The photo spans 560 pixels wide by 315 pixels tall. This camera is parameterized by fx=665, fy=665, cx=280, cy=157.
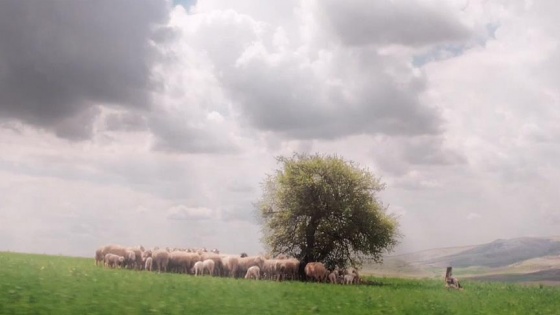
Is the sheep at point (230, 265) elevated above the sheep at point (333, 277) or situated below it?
above

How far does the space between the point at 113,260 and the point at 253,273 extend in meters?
9.75

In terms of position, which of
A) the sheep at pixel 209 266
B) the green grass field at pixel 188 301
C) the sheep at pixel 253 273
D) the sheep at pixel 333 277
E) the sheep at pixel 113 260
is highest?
the sheep at pixel 113 260

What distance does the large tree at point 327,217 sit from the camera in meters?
52.5

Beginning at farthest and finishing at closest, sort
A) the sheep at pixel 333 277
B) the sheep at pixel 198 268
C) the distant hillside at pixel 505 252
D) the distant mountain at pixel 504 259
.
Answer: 1. the distant hillside at pixel 505 252
2. the distant mountain at pixel 504 259
3. the sheep at pixel 333 277
4. the sheep at pixel 198 268

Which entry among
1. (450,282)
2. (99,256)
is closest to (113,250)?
(99,256)

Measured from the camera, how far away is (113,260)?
45.5 meters

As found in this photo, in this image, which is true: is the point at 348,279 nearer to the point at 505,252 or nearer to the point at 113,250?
the point at 113,250

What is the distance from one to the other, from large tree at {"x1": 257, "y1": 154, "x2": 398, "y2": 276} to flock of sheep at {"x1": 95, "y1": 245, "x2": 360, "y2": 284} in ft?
17.1

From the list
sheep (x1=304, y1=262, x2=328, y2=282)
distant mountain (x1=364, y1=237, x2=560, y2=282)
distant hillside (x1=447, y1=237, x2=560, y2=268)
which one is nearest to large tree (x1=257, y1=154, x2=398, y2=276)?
sheep (x1=304, y1=262, x2=328, y2=282)

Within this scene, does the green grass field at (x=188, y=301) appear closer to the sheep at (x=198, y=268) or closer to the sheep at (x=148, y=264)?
the sheep at (x=198, y=268)

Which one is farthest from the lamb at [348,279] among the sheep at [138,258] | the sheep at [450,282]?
the sheep at [138,258]

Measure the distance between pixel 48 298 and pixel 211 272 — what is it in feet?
86.4

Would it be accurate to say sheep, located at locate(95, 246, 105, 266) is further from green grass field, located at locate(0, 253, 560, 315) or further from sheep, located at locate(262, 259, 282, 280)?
green grass field, located at locate(0, 253, 560, 315)

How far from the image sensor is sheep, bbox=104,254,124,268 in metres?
45.2
